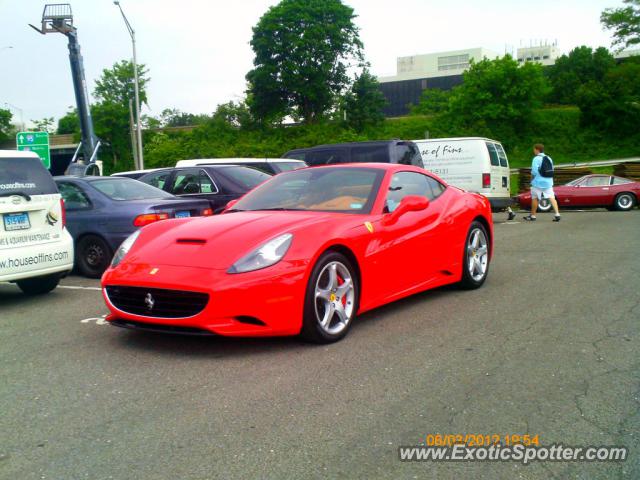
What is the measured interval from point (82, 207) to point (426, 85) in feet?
289

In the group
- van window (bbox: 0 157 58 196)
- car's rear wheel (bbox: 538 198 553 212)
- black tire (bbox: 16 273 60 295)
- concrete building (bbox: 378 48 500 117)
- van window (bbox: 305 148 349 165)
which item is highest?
concrete building (bbox: 378 48 500 117)

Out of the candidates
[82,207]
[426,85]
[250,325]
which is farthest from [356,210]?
[426,85]

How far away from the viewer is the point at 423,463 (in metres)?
Answer: 3.04

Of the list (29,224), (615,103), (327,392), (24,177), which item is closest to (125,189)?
(24,177)

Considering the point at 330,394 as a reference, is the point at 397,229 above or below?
above

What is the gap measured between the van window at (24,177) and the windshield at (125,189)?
1.82 meters

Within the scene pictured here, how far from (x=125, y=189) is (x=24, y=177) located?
2.37 m

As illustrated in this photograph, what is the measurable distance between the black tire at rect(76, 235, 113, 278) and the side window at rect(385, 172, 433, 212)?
430 cm

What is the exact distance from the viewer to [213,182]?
11.2 metres

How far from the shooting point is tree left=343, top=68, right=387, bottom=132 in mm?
55969

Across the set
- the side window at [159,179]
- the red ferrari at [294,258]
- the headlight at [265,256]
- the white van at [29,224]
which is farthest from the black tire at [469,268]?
the side window at [159,179]

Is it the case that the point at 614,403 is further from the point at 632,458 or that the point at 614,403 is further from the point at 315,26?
the point at 315,26

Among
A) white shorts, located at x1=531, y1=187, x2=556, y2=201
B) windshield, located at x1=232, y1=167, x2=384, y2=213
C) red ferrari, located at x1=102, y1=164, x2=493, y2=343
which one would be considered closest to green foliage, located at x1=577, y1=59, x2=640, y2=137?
white shorts, located at x1=531, y1=187, x2=556, y2=201

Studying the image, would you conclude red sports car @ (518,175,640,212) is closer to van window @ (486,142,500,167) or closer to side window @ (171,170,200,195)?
van window @ (486,142,500,167)
